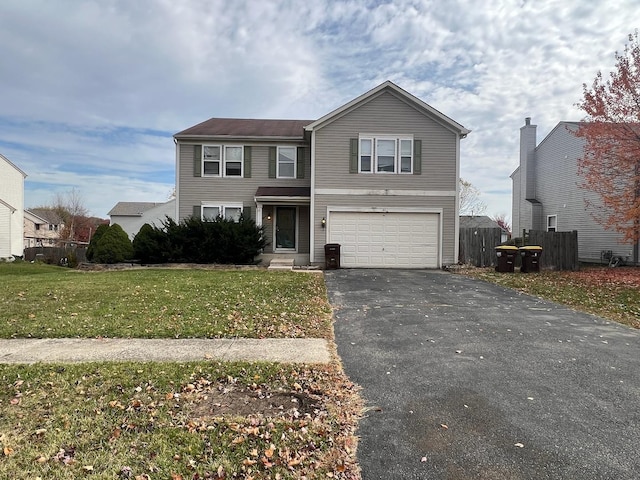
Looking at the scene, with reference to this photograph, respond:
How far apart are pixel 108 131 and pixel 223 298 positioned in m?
20.6

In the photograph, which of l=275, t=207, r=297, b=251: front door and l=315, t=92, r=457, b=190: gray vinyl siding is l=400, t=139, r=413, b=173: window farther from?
l=275, t=207, r=297, b=251: front door

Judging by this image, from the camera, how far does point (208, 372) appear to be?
427 cm

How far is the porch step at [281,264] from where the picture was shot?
15.0m

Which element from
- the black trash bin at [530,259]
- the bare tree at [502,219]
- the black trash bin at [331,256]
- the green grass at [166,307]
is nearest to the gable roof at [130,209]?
the black trash bin at [331,256]

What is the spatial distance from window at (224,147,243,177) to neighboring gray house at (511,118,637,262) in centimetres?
1437

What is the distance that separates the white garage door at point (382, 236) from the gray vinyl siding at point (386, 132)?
1.23 m

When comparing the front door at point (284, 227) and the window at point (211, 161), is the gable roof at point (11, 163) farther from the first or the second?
the front door at point (284, 227)

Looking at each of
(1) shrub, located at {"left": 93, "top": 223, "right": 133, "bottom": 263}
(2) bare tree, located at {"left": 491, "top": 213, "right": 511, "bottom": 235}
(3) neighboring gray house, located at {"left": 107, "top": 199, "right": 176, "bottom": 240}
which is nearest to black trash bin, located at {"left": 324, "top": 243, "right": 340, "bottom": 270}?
(1) shrub, located at {"left": 93, "top": 223, "right": 133, "bottom": 263}

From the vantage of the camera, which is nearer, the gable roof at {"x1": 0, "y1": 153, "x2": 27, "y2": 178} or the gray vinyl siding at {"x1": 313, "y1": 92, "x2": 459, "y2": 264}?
the gray vinyl siding at {"x1": 313, "y1": 92, "x2": 459, "y2": 264}

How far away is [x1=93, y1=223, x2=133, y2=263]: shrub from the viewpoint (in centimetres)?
1619

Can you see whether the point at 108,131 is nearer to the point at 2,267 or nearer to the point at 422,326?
the point at 2,267

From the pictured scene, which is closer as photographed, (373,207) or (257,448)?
(257,448)

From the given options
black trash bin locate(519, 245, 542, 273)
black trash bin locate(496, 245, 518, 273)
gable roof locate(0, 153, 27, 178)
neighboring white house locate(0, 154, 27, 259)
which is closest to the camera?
black trash bin locate(496, 245, 518, 273)

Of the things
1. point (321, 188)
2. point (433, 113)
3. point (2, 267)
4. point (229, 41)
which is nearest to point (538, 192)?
point (433, 113)
